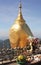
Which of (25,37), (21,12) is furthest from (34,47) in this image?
(21,12)

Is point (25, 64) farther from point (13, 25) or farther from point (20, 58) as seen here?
point (13, 25)

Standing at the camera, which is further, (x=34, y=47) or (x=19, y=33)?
(x=19, y=33)

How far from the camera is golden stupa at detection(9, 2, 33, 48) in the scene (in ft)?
70.7

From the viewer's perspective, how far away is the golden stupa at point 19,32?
2154cm

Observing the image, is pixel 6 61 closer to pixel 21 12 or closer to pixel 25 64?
pixel 25 64

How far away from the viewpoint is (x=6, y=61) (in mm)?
13203

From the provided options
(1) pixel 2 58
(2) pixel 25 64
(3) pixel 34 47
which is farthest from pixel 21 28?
(2) pixel 25 64

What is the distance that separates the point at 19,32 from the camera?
2167cm

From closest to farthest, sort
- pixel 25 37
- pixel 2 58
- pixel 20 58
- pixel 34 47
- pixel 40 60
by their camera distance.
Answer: pixel 20 58, pixel 40 60, pixel 2 58, pixel 34 47, pixel 25 37

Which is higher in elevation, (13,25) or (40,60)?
(13,25)

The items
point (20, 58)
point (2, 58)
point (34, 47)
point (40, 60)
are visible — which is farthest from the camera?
point (34, 47)

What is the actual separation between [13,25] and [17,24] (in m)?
0.43

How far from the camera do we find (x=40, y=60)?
13.2 m

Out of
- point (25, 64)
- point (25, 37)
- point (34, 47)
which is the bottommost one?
point (25, 64)
